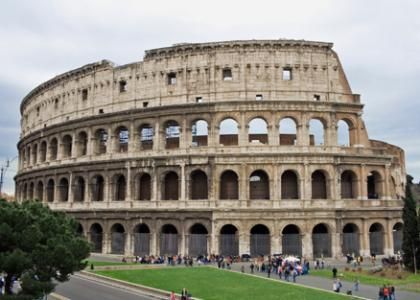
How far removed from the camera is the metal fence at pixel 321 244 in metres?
31.5

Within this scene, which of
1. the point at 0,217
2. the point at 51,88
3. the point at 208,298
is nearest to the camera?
the point at 0,217

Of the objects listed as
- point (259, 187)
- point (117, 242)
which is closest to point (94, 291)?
point (117, 242)

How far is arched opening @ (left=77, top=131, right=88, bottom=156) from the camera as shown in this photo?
3778 cm

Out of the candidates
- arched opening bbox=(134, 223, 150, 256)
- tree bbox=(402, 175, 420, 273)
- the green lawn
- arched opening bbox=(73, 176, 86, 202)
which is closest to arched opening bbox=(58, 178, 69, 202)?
arched opening bbox=(73, 176, 86, 202)

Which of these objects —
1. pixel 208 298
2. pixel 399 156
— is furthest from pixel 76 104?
pixel 399 156

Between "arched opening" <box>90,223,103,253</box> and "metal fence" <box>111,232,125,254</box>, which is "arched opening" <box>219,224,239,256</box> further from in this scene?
"arched opening" <box>90,223,103,253</box>

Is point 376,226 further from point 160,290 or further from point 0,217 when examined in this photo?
point 0,217

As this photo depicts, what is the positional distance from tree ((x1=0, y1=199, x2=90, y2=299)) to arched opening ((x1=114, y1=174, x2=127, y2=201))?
20937 mm

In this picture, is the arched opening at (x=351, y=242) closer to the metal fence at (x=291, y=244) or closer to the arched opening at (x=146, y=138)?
the metal fence at (x=291, y=244)

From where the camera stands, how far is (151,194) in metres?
33.2

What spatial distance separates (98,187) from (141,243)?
7424mm

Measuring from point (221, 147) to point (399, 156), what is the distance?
60.9ft

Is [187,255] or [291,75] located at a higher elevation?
[291,75]

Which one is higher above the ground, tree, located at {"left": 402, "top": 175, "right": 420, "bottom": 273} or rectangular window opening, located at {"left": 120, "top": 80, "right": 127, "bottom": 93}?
rectangular window opening, located at {"left": 120, "top": 80, "right": 127, "bottom": 93}
